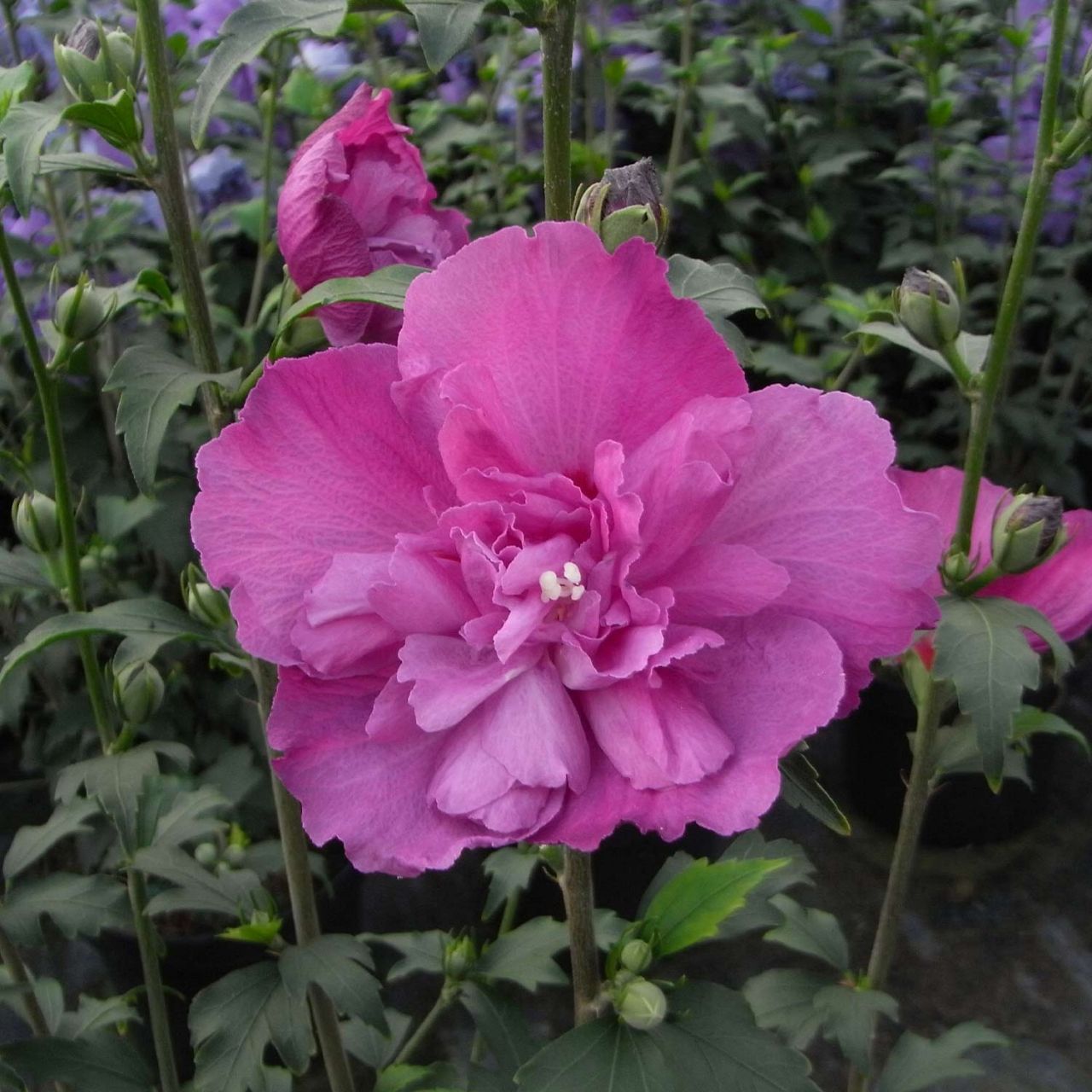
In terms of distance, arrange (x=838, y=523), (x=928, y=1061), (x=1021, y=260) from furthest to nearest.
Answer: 1. (x=928, y=1061)
2. (x=1021, y=260)
3. (x=838, y=523)

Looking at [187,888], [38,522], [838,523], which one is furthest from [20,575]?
[838,523]

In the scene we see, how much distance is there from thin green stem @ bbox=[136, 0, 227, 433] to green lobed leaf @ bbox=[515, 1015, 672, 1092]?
40 centimetres

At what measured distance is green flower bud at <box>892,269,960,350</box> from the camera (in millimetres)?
770

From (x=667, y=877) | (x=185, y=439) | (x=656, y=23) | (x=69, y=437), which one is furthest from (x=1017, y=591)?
(x=656, y=23)

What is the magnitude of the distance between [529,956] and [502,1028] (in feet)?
0.19

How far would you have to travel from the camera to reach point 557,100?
0.54 m

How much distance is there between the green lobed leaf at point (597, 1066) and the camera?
0.60m

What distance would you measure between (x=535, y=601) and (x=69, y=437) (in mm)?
1542

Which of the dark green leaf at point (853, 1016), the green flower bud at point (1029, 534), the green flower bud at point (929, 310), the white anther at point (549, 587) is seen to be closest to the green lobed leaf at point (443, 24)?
the white anther at point (549, 587)

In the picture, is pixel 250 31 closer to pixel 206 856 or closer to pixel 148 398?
pixel 148 398

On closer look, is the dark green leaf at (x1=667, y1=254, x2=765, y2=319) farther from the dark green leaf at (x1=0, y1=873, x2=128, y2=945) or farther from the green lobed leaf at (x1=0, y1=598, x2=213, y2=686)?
the dark green leaf at (x1=0, y1=873, x2=128, y2=945)

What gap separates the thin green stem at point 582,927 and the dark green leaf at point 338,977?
8.8 inches

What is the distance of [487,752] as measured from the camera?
43 centimetres

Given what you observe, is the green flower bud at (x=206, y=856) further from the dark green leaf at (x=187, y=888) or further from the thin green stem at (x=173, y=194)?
the thin green stem at (x=173, y=194)
